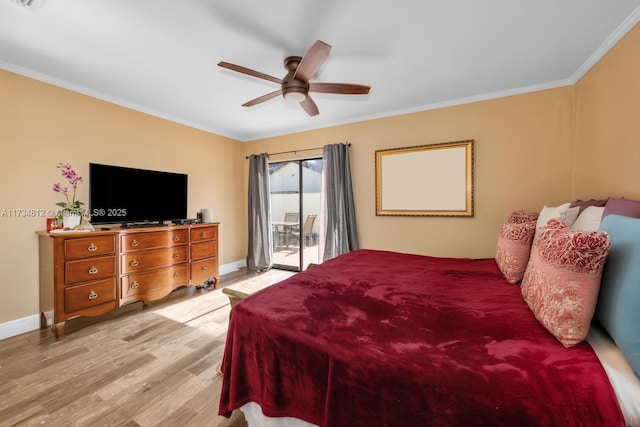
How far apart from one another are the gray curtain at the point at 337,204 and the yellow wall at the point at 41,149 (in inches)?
93.2

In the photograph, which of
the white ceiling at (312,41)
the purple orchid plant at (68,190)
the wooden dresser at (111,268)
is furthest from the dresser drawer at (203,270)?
the white ceiling at (312,41)

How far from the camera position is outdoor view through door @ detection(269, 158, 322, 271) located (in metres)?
4.50

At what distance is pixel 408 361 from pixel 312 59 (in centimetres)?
186

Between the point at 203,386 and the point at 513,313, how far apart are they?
76.8 inches

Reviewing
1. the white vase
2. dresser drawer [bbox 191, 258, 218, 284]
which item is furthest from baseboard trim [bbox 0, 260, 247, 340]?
dresser drawer [bbox 191, 258, 218, 284]

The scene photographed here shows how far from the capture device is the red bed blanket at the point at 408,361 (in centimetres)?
80

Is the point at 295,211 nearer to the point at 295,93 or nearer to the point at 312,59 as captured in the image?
the point at 295,93

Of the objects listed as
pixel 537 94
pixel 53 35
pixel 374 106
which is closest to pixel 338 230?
pixel 374 106

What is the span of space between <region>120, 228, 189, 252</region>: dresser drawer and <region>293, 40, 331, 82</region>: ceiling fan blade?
252cm

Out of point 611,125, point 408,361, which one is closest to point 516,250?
point 408,361

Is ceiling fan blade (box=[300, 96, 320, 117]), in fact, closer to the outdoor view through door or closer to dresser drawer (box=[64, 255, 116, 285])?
the outdoor view through door

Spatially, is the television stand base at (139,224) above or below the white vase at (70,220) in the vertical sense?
below

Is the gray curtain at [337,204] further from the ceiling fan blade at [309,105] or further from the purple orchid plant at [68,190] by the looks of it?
the purple orchid plant at [68,190]

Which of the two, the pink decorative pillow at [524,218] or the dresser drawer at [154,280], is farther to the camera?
the dresser drawer at [154,280]
